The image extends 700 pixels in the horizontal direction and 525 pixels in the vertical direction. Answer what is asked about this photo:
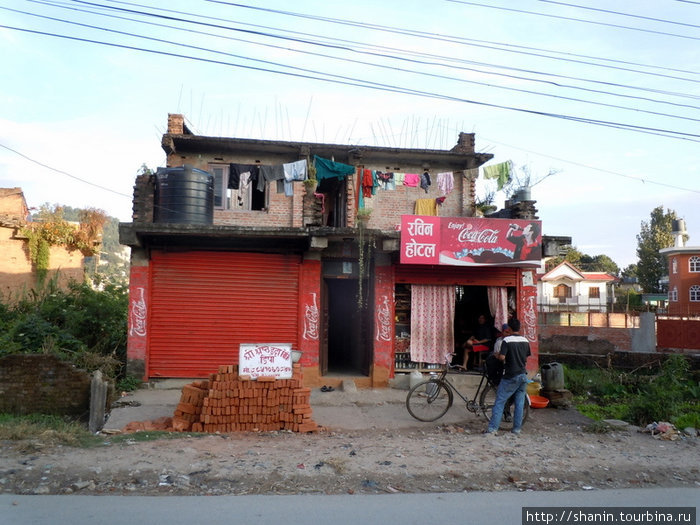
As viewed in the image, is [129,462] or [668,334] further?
[668,334]

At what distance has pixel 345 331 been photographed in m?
17.4

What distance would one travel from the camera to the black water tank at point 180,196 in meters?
12.9

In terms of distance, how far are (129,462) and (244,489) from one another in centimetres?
186

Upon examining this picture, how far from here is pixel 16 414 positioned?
10477 millimetres

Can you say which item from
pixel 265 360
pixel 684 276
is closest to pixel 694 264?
pixel 684 276

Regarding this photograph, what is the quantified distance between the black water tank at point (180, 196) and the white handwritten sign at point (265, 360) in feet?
15.7

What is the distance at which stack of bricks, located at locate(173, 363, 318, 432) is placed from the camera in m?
9.09

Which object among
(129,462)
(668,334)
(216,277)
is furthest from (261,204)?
(668,334)

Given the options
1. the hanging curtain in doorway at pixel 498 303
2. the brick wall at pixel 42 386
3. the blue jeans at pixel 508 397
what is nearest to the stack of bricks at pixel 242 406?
the brick wall at pixel 42 386

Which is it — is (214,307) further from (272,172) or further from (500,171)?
(500,171)

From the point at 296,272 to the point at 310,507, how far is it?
336 inches

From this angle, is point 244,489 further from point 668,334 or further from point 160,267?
point 668,334

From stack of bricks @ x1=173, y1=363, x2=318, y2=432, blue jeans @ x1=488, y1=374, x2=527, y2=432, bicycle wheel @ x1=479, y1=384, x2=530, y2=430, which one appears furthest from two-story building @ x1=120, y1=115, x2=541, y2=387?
blue jeans @ x1=488, y1=374, x2=527, y2=432

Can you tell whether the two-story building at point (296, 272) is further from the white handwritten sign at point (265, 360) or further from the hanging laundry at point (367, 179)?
the white handwritten sign at point (265, 360)
